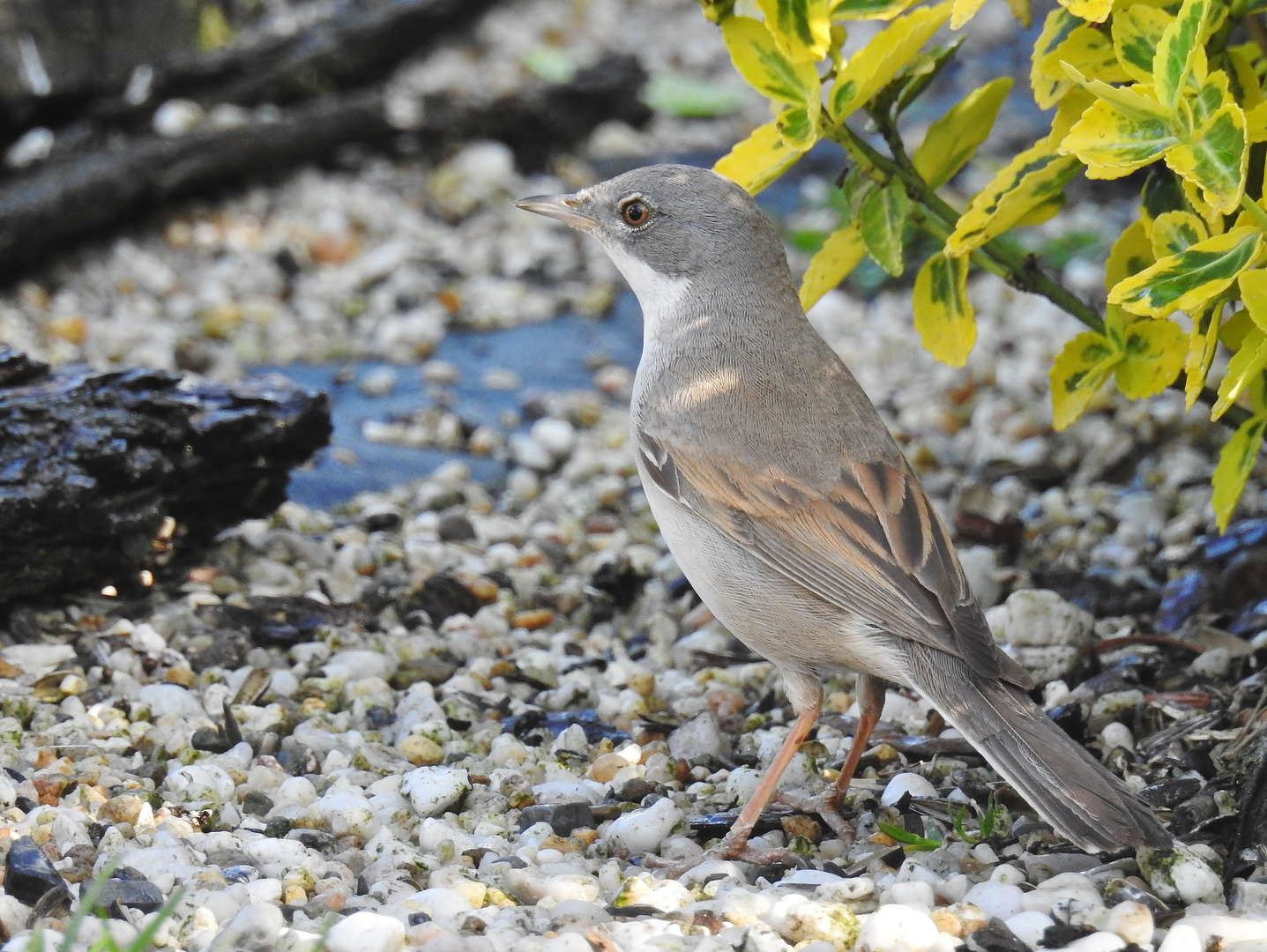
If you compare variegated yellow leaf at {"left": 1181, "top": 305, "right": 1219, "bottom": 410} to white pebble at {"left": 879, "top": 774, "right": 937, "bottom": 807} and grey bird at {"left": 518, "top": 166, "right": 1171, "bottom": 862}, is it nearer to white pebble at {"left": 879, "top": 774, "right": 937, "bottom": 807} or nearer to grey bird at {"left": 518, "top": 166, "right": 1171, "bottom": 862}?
grey bird at {"left": 518, "top": 166, "right": 1171, "bottom": 862}

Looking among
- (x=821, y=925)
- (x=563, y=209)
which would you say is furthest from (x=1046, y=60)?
(x=821, y=925)

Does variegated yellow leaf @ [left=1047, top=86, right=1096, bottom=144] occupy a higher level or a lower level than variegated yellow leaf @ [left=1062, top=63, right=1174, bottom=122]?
lower

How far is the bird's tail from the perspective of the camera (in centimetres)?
343

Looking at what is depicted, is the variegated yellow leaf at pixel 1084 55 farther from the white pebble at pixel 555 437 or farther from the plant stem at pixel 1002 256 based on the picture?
the white pebble at pixel 555 437

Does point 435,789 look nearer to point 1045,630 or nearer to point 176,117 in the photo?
point 1045,630

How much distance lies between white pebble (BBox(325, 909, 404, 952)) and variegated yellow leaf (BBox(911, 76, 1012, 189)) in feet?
9.03

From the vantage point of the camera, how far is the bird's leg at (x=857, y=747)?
420 centimetres

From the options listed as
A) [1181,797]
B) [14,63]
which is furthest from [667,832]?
[14,63]

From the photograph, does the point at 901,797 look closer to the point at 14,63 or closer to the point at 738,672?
the point at 738,672

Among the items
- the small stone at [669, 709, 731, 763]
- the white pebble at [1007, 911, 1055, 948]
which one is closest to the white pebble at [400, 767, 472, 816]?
the small stone at [669, 709, 731, 763]

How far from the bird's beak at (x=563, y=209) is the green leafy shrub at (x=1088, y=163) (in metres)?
0.84

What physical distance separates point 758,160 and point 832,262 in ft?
1.46

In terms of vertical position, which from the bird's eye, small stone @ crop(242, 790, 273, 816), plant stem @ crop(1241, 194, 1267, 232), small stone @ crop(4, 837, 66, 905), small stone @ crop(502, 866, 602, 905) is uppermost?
plant stem @ crop(1241, 194, 1267, 232)

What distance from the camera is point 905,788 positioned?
4238 millimetres
